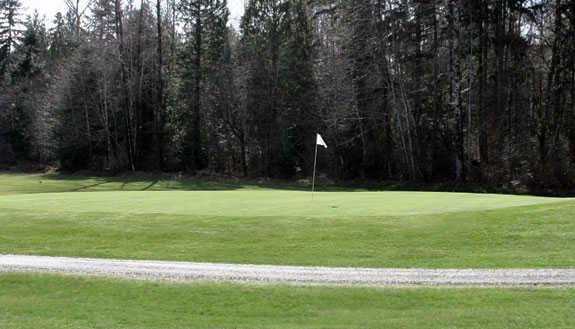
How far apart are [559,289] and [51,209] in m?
12.1

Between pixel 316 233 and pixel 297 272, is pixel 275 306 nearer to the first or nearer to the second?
pixel 297 272

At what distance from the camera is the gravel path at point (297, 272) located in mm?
5938

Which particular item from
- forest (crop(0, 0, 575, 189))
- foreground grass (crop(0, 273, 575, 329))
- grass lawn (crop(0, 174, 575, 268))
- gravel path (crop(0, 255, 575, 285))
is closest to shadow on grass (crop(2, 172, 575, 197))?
forest (crop(0, 0, 575, 189))

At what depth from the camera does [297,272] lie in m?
6.55

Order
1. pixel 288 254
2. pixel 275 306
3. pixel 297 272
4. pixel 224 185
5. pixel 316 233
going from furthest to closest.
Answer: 1. pixel 224 185
2. pixel 316 233
3. pixel 288 254
4. pixel 297 272
5. pixel 275 306

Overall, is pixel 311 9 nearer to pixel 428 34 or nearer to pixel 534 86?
pixel 428 34

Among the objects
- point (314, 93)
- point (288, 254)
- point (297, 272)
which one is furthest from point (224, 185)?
point (297, 272)

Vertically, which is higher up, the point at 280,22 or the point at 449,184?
the point at 280,22

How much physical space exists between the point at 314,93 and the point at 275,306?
27630 millimetres

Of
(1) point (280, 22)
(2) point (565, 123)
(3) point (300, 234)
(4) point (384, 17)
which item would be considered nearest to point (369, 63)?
(4) point (384, 17)

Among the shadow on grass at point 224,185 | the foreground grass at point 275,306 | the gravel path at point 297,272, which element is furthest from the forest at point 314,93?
the foreground grass at point 275,306

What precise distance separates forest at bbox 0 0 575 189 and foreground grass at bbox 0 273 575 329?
2003 centimetres

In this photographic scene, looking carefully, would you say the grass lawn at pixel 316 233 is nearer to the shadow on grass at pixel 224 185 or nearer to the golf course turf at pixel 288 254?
the golf course turf at pixel 288 254

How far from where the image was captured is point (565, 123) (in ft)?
77.5
